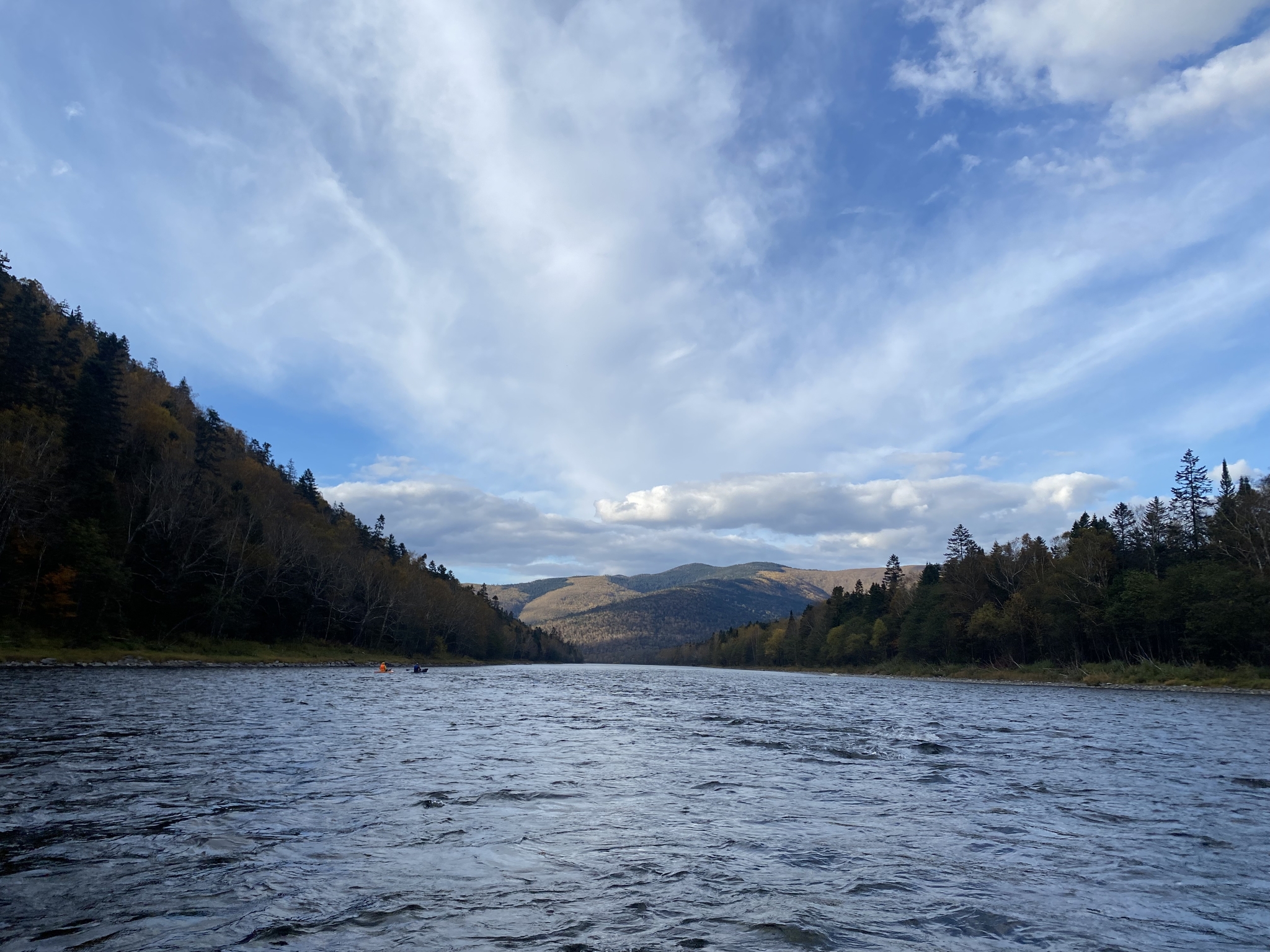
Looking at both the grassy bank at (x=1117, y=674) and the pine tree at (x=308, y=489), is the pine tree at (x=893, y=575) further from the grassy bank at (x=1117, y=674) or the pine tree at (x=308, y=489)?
the pine tree at (x=308, y=489)

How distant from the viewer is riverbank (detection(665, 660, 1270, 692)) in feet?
203

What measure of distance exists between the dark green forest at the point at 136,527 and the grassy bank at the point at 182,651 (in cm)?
95

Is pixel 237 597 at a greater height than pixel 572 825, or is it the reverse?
pixel 237 597

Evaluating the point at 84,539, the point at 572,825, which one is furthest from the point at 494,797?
the point at 84,539

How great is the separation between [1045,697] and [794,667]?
417 ft

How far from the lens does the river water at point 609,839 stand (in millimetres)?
7398

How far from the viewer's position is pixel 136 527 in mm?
71062

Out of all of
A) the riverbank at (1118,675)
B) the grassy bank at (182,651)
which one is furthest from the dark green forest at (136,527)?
the riverbank at (1118,675)

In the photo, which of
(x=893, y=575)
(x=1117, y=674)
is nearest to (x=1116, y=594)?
(x=1117, y=674)

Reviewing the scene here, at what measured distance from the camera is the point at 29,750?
16188mm

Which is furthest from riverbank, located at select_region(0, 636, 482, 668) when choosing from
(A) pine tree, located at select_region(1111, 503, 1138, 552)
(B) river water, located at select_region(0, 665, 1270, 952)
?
(A) pine tree, located at select_region(1111, 503, 1138, 552)

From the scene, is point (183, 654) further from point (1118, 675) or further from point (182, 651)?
point (1118, 675)

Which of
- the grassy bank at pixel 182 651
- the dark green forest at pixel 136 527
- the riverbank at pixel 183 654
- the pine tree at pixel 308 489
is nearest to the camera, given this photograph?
the riverbank at pixel 183 654

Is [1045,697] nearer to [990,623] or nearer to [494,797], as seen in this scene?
[990,623]
